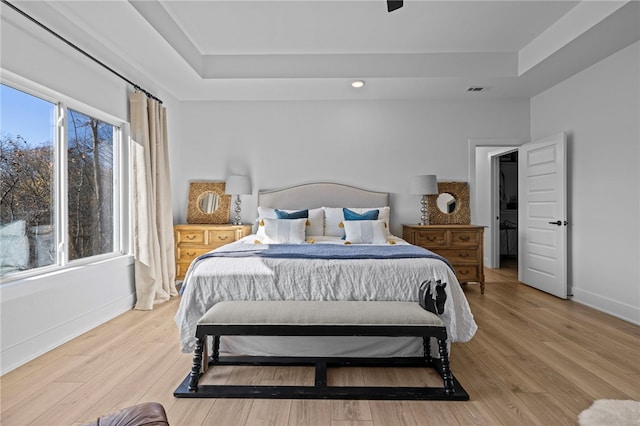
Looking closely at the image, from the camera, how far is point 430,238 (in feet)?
15.0

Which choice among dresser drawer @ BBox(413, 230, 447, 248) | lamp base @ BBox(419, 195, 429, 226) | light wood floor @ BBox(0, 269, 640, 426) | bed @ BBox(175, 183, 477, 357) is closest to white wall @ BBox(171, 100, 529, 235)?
lamp base @ BBox(419, 195, 429, 226)

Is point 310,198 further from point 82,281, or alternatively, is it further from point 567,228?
point 567,228

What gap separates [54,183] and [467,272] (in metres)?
4.37

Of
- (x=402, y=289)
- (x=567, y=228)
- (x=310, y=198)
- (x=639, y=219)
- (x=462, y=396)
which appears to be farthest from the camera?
(x=310, y=198)

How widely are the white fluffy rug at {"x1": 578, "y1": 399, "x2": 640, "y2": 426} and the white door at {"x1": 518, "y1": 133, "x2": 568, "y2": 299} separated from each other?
251 centimetres

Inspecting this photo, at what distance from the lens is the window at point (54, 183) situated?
8.63 feet

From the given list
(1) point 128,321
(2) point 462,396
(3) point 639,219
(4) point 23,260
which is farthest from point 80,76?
(3) point 639,219

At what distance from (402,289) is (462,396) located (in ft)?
2.44

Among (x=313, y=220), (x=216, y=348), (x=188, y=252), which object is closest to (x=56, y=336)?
(x=216, y=348)

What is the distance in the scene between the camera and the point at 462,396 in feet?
6.72

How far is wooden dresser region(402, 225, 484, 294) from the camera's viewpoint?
453 centimetres

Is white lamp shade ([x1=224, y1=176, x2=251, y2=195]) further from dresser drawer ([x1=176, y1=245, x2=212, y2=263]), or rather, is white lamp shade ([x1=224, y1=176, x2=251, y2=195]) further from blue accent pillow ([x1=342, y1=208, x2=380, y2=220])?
blue accent pillow ([x1=342, y1=208, x2=380, y2=220])

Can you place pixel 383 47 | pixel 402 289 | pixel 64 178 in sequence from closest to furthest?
pixel 402 289, pixel 64 178, pixel 383 47

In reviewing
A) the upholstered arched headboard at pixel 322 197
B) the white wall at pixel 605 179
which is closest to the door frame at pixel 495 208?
the white wall at pixel 605 179
